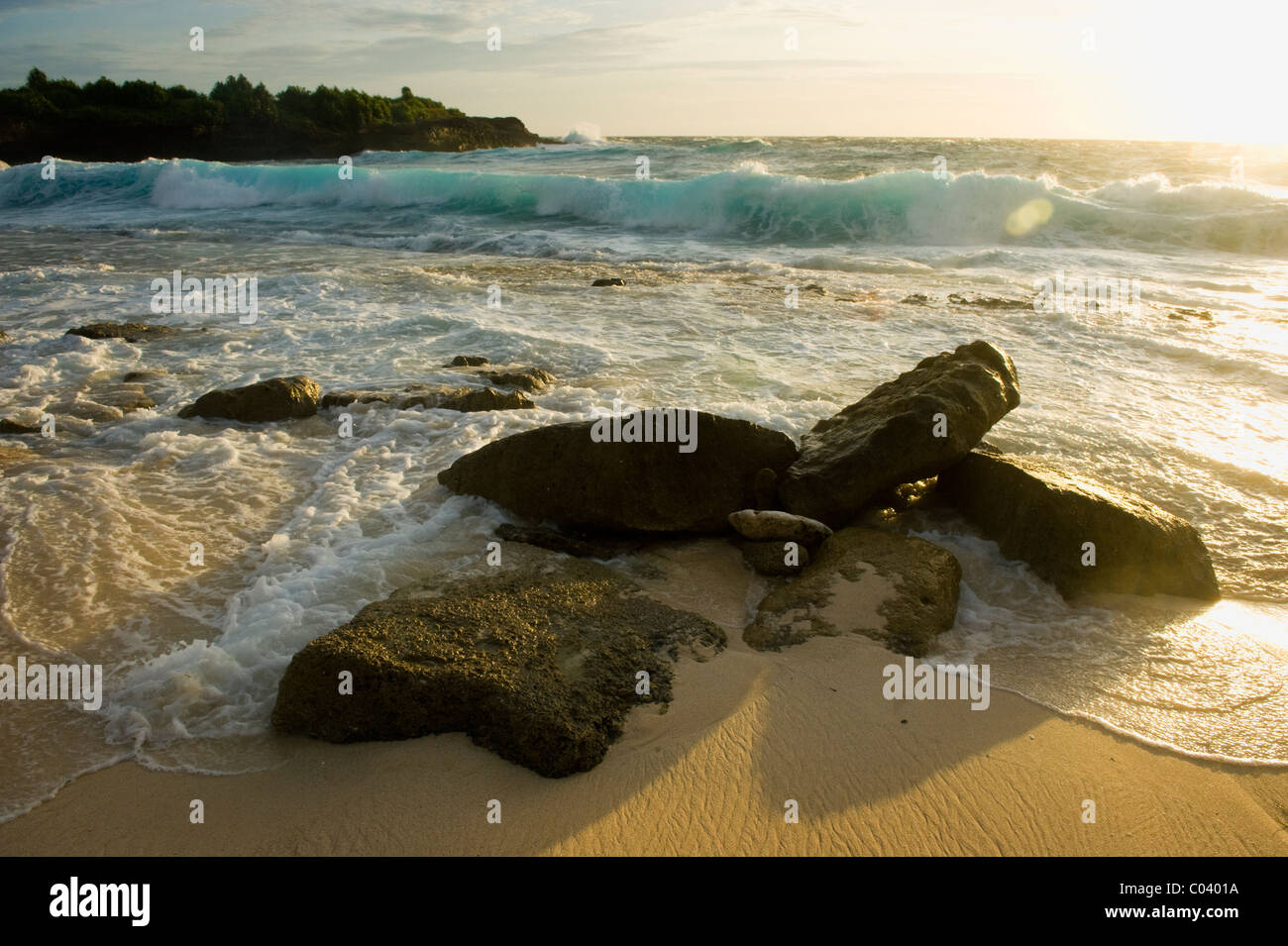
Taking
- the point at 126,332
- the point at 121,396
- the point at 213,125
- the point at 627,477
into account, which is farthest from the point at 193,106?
the point at 627,477

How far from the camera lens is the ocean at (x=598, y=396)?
11.6 feet

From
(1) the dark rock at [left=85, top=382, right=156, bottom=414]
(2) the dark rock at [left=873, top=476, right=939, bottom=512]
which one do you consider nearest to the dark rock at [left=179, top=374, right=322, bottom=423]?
(1) the dark rock at [left=85, top=382, right=156, bottom=414]

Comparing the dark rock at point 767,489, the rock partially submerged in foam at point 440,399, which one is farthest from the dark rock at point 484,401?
the dark rock at point 767,489

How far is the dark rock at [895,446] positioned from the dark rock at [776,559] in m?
0.36

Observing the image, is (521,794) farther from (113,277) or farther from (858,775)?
(113,277)

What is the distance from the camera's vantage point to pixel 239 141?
54.3m

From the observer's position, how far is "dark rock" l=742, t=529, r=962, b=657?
3807 millimetres

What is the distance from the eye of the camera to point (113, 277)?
13.6 m

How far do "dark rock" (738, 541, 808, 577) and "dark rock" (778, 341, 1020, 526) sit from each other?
14.2 inches

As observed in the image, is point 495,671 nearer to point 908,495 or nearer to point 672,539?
point 672,539

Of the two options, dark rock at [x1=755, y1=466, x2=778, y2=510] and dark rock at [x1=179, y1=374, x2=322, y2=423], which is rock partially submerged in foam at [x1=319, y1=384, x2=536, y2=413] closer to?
dark rock at [x1=179, y1=374, x2=322, y2=423]

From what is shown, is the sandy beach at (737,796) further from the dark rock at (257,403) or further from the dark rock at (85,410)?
the dark rock at (85,410)
